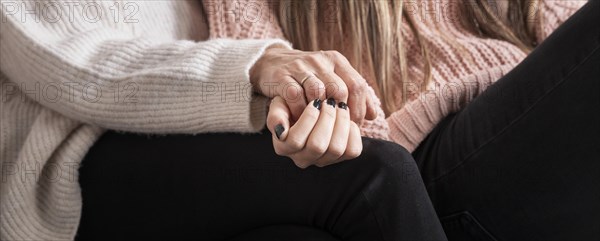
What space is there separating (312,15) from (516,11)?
0.33 m

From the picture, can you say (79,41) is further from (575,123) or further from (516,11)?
(516,11)

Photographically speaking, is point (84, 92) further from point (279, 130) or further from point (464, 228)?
point (464, 228)

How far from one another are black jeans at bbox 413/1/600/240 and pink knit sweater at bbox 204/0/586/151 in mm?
84

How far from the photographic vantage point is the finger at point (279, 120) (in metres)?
0.50

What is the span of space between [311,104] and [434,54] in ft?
1.11

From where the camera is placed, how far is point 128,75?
23.5 inches

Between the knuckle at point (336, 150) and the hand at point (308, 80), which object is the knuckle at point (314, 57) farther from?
the knuckle at point (336, 150)

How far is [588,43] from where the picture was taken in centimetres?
62

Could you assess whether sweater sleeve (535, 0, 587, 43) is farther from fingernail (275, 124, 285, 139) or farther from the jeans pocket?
fingernail (275, 124, 285, 139)

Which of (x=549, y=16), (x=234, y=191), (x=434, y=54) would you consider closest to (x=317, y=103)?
(x=234, y=191)

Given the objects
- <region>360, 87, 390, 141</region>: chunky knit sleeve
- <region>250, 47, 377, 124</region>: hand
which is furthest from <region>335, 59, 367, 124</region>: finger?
<region>360, 87, 390, 141</region>: chunky knit sleeve

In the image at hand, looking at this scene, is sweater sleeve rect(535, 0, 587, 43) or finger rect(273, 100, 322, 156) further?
sweater sleeve rect(535, 0, 587, 43)

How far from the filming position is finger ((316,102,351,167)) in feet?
1.63

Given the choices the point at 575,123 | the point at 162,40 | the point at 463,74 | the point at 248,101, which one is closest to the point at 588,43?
the point at 575,123
